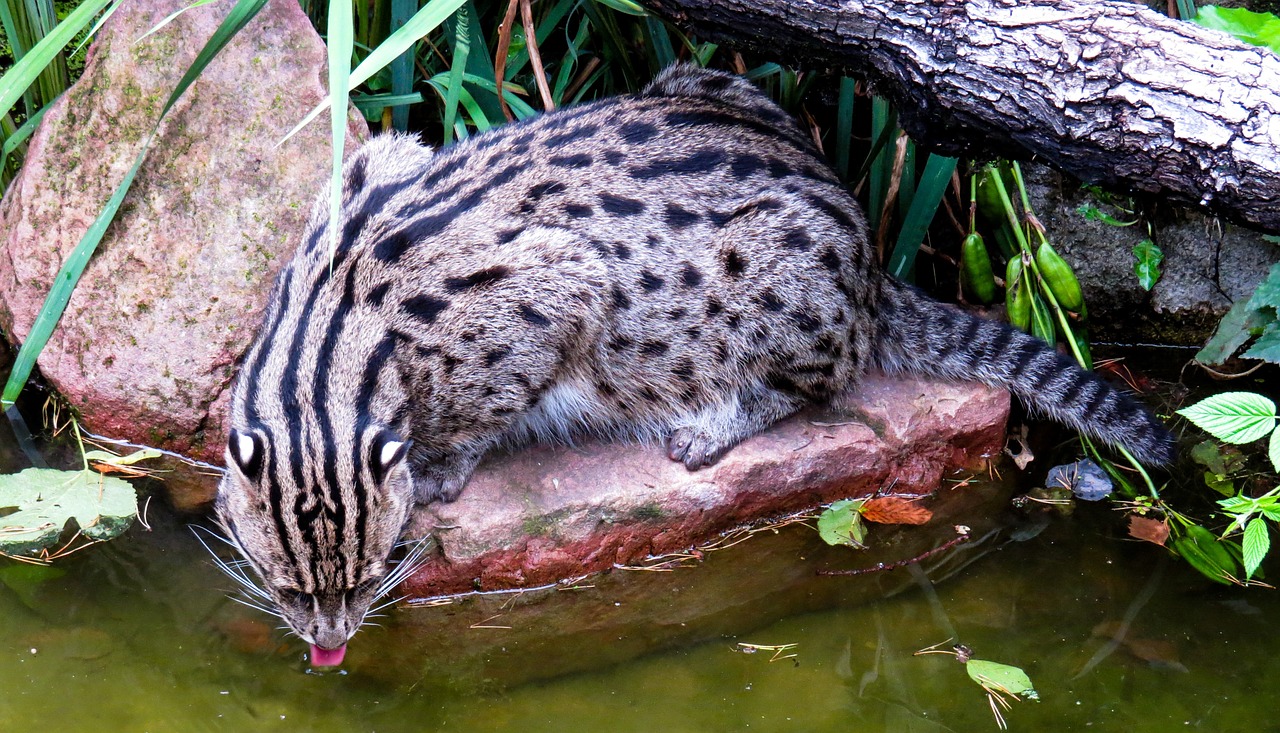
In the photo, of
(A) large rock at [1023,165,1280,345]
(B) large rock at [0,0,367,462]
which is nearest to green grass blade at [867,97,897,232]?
(A) large rock at [1023,165,1280,345]

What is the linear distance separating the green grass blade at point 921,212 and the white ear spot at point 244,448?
10.7ft

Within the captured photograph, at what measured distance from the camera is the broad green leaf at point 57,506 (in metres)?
4.41

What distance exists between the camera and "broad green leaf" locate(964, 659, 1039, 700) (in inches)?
156

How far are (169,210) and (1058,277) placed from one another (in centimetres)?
393

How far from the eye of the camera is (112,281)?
503 cm

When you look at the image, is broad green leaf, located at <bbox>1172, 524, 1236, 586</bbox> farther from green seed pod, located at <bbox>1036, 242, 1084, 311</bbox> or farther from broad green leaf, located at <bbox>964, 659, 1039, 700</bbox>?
green seed pod, located at <bbox>1036, 242, 1084, 311</bbox>

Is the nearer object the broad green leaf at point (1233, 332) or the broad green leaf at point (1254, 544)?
the broad green leaf at point (1254, 544)

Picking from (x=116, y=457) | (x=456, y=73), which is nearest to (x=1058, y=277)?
(x=456, y=73)

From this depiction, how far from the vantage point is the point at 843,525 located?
4.82 metres

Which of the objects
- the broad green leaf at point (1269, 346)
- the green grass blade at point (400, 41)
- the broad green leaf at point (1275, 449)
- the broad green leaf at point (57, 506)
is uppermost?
the green grass blade at point (400, 41)

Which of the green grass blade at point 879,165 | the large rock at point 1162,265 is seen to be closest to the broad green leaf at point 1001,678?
the green grass blade at point 879,165

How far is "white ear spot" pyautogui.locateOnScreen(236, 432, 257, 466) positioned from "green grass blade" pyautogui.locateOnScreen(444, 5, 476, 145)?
2041 mm

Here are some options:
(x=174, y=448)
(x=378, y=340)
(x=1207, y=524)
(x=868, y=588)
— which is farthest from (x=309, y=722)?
(x=1207, y=524)

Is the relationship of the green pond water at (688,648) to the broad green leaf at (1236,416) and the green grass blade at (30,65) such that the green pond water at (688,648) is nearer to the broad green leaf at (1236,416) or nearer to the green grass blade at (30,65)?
the broad green leaf at (1236,416)
